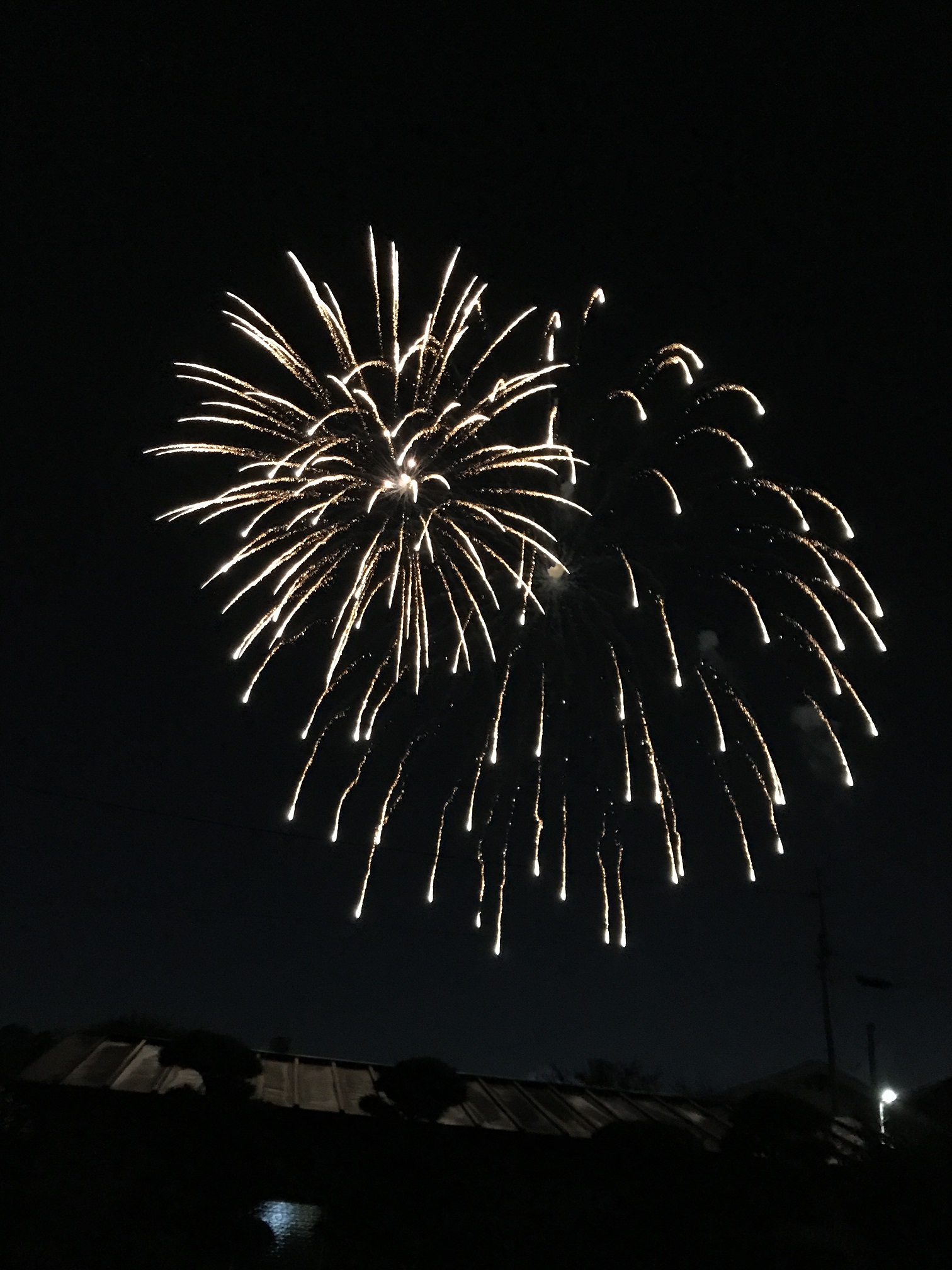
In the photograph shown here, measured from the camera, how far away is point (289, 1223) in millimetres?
18156

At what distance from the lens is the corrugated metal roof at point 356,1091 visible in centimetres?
1930

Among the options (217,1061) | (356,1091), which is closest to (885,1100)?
(356,1091)

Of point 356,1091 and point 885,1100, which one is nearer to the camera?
point 356,1091

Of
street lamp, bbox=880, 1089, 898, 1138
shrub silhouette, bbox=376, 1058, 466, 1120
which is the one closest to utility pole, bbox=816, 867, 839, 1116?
street lamp, bbox=880, 1089, 898, 1138

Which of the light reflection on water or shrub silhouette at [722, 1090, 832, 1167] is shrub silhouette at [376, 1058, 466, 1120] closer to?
the light reflection on water

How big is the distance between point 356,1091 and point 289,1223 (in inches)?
129

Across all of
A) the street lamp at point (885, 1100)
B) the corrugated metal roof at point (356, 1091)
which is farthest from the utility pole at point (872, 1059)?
the corrugated metal roof at point (356, 1091)

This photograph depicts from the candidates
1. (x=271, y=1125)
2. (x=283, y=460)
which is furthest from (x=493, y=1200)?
(x=283, y=460)

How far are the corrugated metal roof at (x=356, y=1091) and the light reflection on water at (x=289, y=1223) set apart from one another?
148 cm

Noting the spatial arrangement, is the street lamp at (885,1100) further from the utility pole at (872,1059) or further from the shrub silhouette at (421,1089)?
the shrub silhouette at (421,1089)

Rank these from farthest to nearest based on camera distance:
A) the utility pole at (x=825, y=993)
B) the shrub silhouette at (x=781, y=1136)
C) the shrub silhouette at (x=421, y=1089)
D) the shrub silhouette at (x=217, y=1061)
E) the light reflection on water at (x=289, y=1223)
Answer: the utility pole at (x=825, y=993), the shrub silhouette at (x=781, y=1136), the shrub silhouette at (x=421, y=1089), the shrub silhouette at (x=217, y=1061), the light reflection on water at (x=289, y=1223)

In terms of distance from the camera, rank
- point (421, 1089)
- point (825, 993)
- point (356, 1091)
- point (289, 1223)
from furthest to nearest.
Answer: point (825, 993), point (356, 1091), point (421, 1089), point (289, 1223)

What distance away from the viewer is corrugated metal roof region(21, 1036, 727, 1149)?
19.3m

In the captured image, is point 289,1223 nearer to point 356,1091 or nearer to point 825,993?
point 356,1091
